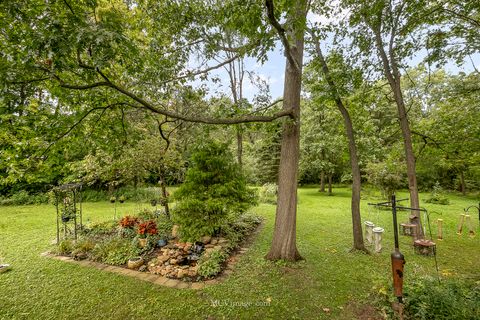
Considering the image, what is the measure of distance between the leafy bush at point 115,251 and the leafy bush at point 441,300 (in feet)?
15.0

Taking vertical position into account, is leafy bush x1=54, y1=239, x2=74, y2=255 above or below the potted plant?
below

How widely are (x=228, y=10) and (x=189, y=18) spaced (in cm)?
145

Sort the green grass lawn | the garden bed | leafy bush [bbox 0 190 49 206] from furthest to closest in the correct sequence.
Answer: leafy bush [bbox 0 190 49 206]
the garden bed
the green grass lawn

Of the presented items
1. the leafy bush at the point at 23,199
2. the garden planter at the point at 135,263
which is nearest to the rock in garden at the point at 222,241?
the garden planter at the point at 135,263

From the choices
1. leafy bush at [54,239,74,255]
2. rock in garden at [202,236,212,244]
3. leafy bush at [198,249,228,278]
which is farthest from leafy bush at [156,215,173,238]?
leafy bush at [54,239,74,255]

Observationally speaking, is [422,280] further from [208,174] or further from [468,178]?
[468,178]

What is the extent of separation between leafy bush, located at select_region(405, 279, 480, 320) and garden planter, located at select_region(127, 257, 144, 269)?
4.13m

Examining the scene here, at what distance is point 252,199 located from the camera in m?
5.56

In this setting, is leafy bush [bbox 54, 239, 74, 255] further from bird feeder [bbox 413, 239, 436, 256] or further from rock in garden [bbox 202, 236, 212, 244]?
bird feeder [bbox 413, 239, 436, 256]

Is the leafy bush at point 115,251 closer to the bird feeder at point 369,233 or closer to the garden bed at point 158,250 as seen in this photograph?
the garden bed at point 158,250

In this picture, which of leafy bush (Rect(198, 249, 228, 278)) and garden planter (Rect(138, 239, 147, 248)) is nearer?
leafy bush (Rect(198, 249, 228, 278))

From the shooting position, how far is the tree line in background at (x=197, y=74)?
2.57 meters

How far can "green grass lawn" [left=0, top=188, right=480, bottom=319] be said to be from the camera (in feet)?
9.70

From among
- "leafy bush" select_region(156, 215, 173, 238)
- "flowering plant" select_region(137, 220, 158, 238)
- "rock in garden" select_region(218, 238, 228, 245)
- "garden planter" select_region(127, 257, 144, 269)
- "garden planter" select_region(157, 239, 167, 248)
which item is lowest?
"garden planter" select_region(127, 257, 144, 269)
